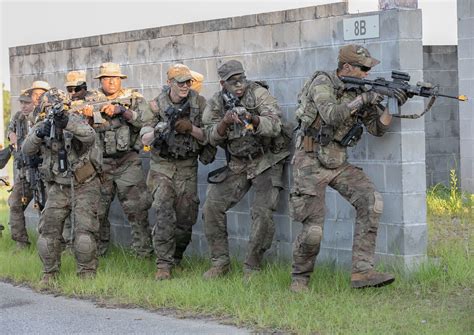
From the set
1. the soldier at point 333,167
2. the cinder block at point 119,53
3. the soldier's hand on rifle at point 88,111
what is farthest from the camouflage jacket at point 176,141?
the cinder block at point 119,53

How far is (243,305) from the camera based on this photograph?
7734 mm

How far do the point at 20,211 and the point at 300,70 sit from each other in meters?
4.26

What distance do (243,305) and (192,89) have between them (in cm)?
276

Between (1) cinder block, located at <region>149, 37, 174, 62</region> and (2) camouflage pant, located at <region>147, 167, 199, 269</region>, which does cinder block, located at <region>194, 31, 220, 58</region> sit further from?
(2) camouflage pant, located at <region>147, 167, 199, 269</region>

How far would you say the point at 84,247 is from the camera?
9.16 metres

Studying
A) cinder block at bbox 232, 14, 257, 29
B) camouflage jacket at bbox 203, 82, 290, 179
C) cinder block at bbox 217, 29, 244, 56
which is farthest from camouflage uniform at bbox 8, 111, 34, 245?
camouflage jacket at bbox 203, 82, 290, 179

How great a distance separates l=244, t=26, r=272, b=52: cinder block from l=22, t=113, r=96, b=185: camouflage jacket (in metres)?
1.80

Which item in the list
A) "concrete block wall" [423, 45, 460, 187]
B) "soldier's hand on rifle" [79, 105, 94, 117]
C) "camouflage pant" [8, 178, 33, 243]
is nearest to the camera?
"soldier's hand on rifle" [79, 105, 94, 117]

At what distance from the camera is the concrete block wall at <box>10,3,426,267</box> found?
27.5 feet

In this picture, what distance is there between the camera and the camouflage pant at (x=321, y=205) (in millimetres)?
8102

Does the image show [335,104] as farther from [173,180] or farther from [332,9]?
[173,180]

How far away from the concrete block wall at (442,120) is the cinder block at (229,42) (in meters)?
4.67

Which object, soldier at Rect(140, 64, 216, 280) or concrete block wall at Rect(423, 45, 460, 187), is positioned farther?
concrete block wall at Rect(423, 45, 460, 187)

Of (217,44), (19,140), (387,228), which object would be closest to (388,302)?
(387,228)
